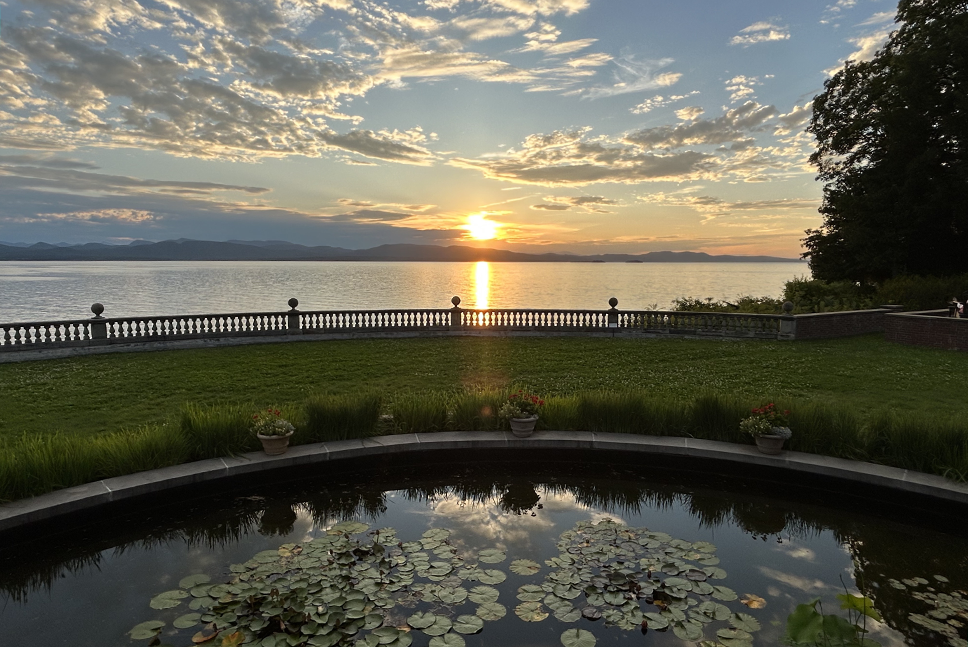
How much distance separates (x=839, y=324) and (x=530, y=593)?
23777 millimetres

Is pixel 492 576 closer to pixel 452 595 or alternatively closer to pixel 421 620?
pixel 452 595

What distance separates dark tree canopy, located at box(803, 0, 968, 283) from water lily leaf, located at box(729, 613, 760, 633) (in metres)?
33.3

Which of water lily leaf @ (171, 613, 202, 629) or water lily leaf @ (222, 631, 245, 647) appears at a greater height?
water lily leaf @ (222, 631, 245, 647)

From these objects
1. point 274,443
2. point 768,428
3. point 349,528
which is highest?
point 768,428

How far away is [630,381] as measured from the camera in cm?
1415

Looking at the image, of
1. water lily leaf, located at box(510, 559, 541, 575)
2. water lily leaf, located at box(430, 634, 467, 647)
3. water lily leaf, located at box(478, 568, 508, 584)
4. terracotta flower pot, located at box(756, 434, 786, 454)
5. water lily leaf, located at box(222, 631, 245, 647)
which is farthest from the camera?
terracotta flower pot, located at box(756, 434, 786, 454)

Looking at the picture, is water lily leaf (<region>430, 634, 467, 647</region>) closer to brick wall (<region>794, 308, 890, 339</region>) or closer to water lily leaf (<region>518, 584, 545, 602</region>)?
water lily leaf (<region>518, 584, 545, 602</region>)

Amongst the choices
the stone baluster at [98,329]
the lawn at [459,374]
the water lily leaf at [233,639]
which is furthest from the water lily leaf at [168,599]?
the stone baluster at [98,329]

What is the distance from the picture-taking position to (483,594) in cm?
492

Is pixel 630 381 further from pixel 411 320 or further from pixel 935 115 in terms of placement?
pixel 935 115

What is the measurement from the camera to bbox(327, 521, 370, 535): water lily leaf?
Result: 6.14 m

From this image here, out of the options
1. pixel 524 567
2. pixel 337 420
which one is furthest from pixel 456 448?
pixel 524 567

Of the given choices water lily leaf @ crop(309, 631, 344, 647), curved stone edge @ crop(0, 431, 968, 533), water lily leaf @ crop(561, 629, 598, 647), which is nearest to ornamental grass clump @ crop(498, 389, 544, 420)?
curved stone edge @ crop(0, 431, 968, 533)

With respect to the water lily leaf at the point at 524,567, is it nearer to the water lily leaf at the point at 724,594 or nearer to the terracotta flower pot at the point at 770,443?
the water lily leaf at the point at 724,594
